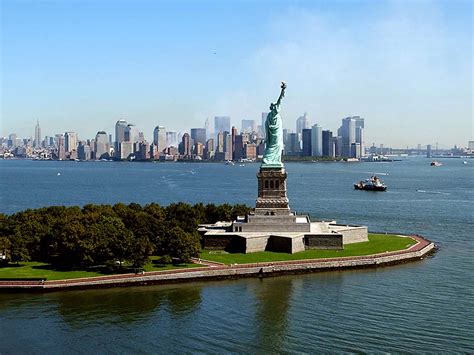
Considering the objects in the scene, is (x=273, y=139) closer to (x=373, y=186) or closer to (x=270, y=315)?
(x=270, y=315)

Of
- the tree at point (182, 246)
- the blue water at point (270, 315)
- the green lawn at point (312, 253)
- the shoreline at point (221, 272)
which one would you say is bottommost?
the blue water at point (270, 315)

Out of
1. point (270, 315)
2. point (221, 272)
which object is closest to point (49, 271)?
point (221, 272)

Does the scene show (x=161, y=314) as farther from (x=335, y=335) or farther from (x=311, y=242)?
(x=311, y=242)

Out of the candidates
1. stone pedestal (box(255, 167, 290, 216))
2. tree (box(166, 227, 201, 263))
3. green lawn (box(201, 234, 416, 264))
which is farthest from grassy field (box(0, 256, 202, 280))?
stone pedestal (box(255, 167, 290, 216))

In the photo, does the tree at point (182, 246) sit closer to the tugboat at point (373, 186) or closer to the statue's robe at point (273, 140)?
the statue's robe at point (273, 140)

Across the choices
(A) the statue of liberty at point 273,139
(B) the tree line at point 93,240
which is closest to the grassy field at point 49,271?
(B) the tree line at point 93,240

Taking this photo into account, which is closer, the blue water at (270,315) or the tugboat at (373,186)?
the blue water at (270,315)

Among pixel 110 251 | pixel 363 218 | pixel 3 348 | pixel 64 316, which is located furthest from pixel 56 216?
pixel 363 218

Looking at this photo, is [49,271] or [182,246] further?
[182,246]
